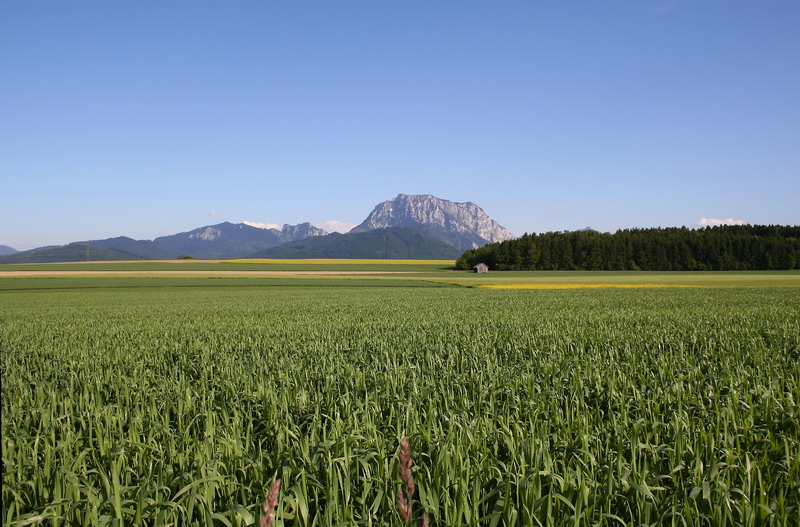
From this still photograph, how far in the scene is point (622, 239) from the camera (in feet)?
386

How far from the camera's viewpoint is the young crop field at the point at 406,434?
4.08m

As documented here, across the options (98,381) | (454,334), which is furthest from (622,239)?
(98,381)

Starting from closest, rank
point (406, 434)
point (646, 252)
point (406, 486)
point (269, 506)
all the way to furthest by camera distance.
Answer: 1. point (269, 506)
2. point (406, 486)
3. point (406, 434)
4. point (646, 252)

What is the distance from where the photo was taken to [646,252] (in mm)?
114875

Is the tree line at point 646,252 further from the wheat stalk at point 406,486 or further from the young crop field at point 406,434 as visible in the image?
the wheat stalk at point 406,486

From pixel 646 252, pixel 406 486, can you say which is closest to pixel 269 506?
pixel 406 486

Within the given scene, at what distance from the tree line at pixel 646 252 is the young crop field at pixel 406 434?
104m

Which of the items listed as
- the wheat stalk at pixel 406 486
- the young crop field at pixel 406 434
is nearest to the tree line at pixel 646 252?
the young crop field at pixel 406 434

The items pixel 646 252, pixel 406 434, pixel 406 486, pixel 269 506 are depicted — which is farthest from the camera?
pixel 646 252

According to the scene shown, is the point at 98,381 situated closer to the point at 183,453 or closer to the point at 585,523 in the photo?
the point at 183,453

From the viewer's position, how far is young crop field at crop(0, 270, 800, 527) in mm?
4082

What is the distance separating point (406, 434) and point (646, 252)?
399 feet

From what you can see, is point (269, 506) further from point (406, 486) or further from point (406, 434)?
point (406, 434)

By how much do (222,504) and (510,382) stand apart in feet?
16.2
